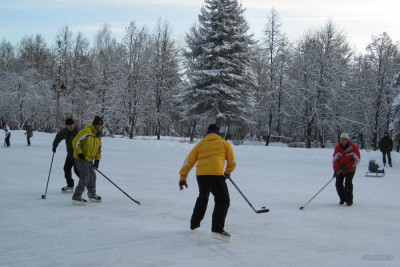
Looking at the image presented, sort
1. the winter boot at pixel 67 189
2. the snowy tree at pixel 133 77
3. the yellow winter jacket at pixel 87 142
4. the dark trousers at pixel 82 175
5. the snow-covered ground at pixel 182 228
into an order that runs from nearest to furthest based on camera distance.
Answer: the snow-covered ground at pixel 182 228, the yellow winter jacket at pixel 87 142, the dark trousers at pixel 82 175, the winter boot at pixel 67 189, the snowy tree at pixel 133 77

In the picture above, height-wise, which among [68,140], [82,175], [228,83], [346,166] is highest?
[228,83]

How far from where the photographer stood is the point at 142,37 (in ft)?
127

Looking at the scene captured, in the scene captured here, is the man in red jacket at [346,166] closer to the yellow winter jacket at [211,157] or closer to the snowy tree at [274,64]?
the yellow winter jacket at [211,157]

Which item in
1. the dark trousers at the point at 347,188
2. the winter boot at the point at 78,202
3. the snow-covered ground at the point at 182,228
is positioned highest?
the dark trousers at the point at 347,188

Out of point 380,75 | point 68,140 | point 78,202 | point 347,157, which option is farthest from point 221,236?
point 380,75

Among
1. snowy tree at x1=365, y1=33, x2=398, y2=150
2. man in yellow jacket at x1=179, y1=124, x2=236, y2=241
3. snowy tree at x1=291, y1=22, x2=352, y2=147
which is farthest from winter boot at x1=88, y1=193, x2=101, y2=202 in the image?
snowy tree at x1=365, y1=33, x2=398, y2=150

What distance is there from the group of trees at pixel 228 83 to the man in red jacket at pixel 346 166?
15.6 meters

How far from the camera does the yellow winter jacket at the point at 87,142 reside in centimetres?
720

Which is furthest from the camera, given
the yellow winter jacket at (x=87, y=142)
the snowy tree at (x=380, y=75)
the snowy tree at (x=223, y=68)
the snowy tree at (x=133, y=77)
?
the snowy tree at (x=133, y=77)

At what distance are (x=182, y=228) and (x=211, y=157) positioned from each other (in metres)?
1.40

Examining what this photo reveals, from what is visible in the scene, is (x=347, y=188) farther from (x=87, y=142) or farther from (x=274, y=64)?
(x=274, y=64)

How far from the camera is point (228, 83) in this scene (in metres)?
28.6

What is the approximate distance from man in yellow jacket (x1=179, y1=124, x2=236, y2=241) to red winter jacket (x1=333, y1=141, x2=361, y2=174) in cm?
407

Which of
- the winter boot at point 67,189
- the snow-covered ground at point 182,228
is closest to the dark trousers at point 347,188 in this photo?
the snow-covered ground at point 182,228
